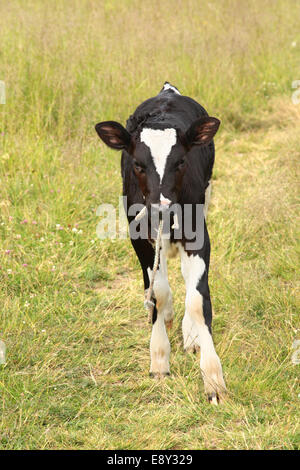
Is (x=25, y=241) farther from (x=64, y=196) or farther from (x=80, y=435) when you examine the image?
(x=80, y=435)

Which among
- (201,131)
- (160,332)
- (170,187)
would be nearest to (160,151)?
(170,187)

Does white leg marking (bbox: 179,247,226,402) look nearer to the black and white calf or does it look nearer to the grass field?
the black and white calf

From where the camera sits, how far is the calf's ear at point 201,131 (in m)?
4.22

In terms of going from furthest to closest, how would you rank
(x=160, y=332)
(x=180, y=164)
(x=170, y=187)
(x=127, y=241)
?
(x=127, y=241) → (x=160, y=332) → (x=180, y=164) → (x=170, y=187)

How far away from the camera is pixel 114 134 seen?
14.0 feet

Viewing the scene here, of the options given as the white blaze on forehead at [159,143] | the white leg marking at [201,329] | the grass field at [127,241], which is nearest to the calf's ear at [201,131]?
the white blaze on forehead at [159,143]

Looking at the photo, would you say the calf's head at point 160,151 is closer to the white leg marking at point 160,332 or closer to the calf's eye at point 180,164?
the calf's eye at point 180,164

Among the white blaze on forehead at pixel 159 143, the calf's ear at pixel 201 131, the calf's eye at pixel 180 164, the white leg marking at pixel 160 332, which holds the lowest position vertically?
the white leg marking at pixel 160 332

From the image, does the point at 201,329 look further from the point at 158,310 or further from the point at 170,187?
the point at 170,187

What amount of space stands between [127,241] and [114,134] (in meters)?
1.97

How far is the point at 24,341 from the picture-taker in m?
4.68

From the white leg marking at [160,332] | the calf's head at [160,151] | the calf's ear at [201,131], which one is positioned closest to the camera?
the calf's head at [160,151]

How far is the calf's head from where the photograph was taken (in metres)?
3.97
